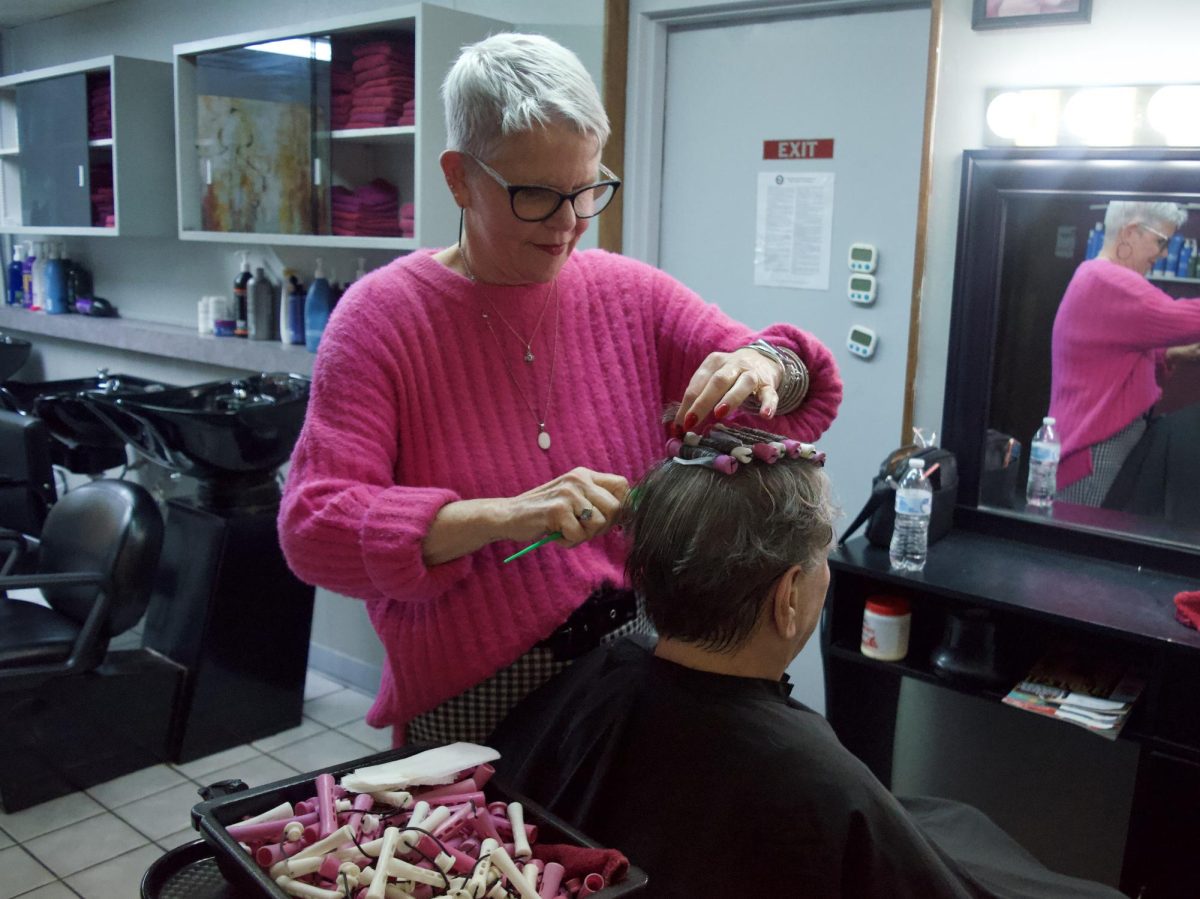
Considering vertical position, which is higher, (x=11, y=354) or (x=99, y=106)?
(x=99, y=106)

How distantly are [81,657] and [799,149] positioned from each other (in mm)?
2169

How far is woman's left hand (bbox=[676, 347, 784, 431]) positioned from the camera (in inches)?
52.6

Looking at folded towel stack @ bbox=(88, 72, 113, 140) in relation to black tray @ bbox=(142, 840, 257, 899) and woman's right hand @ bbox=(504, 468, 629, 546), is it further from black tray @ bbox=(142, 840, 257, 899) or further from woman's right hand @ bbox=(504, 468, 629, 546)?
black tray @ bbox=(142, 840, 257, 899)

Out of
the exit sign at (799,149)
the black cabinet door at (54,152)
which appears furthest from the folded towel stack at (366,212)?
the black cabinet door at (54,152)

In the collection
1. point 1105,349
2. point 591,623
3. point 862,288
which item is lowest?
point 591,623

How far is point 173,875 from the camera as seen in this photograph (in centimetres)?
104

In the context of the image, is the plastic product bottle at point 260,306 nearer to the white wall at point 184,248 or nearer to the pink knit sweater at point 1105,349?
the white wall at point 184,248

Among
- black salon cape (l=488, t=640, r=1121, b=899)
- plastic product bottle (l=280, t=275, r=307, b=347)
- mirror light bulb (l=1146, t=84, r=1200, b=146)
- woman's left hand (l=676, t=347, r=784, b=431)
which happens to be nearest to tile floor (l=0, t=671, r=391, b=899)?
plastic product bottle (l=280, t=275, r=307, b=347)

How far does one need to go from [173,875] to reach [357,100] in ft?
8.24

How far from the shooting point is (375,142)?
3.27 meters

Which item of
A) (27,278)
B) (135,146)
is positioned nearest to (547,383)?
(135,146)

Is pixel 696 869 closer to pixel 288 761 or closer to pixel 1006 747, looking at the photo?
pixel 1006 747

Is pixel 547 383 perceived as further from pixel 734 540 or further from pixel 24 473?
pixel 24 473

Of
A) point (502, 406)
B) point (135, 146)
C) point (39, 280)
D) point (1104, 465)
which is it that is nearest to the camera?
point (502, 406)
